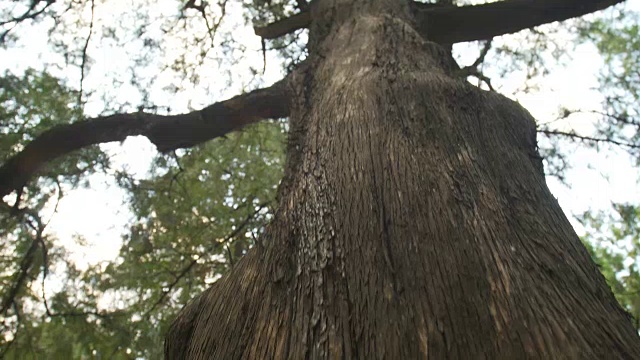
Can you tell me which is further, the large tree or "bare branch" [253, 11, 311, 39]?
"bare branch" [253, 11, 311, 39]

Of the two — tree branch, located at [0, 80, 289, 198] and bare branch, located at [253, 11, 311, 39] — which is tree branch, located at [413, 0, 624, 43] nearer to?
bare branch, located at [253, 11, 311, 39]

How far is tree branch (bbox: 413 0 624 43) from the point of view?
326 cm

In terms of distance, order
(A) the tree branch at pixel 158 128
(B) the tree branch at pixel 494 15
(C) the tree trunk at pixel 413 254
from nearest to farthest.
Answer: (C) the tree trunk at pixel 413 254 < (B) the tree branch at pixel 494 15 < (A) the tree branch at pixel 158 128

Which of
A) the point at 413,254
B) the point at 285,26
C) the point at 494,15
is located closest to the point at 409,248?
the point at 413,254

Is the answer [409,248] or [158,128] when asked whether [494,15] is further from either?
[409,248]

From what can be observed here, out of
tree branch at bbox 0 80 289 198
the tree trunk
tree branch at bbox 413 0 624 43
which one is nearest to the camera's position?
the tree trunk

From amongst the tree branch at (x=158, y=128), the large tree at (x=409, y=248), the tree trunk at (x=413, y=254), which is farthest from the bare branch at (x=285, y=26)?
the tree trunk at (x=413, y=254)

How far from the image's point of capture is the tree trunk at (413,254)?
2.95 feet

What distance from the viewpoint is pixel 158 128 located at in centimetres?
360

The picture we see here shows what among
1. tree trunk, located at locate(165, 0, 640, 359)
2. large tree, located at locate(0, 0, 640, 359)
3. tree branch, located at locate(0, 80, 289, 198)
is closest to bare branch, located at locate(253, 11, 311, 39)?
tree branch, located at locate(0, 80, 289, 198)

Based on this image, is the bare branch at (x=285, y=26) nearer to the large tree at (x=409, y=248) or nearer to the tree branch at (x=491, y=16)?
the tree branch at (x=491, y=16)

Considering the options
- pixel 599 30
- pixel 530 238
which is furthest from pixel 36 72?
pixel 599 30

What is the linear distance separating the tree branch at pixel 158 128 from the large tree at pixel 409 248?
1521 mm

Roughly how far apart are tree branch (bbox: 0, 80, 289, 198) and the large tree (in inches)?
59.9
